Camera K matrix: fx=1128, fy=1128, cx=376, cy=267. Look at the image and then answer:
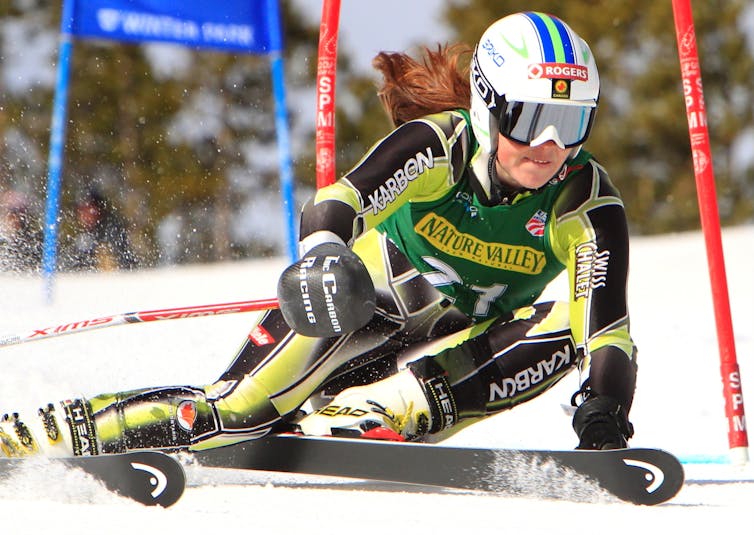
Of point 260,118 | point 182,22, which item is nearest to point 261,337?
point 182,22

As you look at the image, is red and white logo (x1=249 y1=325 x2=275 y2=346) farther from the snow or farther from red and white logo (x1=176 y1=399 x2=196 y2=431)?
the snow

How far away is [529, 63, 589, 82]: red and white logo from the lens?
9.99ft

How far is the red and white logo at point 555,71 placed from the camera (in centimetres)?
304

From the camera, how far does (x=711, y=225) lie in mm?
3867

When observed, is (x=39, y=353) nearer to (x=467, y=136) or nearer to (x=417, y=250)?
(x=417, y=250)

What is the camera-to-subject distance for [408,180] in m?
3.16

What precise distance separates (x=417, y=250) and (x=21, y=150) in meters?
22.6

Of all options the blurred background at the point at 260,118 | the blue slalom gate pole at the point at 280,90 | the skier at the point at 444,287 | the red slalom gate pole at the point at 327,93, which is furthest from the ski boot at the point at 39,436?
the blurred background at the point at 260,118

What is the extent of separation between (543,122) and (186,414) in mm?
1332

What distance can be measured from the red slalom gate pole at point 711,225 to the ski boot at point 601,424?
3.34 feet

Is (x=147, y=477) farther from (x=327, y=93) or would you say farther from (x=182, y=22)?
(x=182, y=22)

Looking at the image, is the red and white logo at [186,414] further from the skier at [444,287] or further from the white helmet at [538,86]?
the white helmet at [538,86]

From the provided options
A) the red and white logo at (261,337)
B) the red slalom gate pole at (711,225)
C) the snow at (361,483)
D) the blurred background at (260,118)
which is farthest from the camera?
the blurred background at (260,118)

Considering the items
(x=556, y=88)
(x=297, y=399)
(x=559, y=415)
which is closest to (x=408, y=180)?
(x=556, y=88)
